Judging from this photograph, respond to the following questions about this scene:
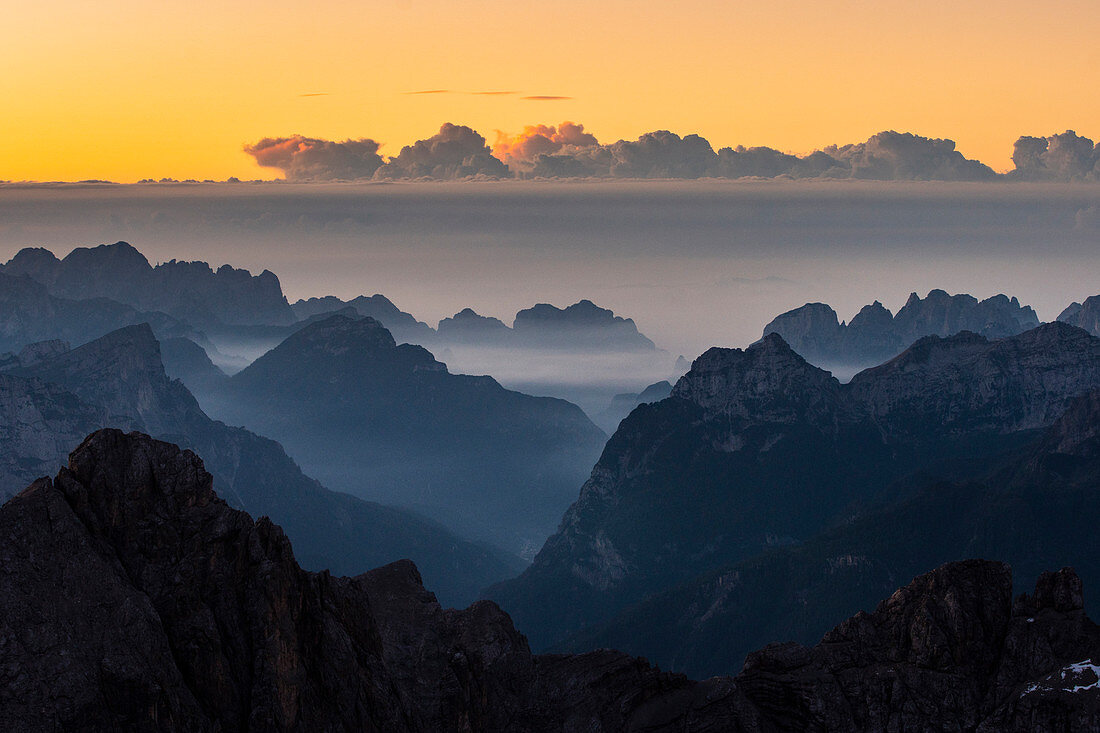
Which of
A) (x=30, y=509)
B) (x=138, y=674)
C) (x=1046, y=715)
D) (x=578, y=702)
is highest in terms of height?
(x=30, y=509)

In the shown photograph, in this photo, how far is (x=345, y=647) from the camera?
128500 mm

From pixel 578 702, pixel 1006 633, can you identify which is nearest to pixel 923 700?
pixel 1006 633

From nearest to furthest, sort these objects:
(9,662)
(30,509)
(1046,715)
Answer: (9,662), (30,509), (1046,715)

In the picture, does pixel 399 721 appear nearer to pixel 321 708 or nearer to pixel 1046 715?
pixel 321 708

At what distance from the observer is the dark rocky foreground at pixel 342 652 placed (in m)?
109

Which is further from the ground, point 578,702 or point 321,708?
point 321,708

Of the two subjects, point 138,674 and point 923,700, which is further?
point 923,700

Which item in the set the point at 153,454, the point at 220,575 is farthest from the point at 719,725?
the point at 153,454

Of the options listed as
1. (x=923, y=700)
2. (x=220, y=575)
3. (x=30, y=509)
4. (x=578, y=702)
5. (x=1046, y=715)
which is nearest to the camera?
(x=30, y=509)

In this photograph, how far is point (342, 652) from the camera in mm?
127625

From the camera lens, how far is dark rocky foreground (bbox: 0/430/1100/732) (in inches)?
4301

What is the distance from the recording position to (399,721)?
13225 cm

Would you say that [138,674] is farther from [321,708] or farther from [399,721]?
[399,721]

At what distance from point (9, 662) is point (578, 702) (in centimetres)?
6755
